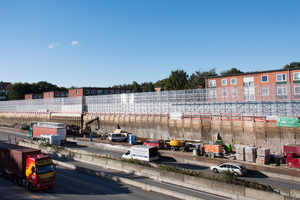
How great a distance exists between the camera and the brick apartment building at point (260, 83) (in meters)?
33.8

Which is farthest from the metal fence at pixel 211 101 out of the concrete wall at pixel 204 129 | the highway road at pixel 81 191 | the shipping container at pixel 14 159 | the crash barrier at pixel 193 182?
the shipping container at pixel 14 159

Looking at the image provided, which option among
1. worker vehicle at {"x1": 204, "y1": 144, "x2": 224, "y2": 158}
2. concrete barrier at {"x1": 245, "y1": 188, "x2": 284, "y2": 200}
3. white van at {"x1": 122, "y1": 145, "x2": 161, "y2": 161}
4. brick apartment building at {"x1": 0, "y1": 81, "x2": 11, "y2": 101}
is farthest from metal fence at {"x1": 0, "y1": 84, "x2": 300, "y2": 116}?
brick apartment building at {"x1": 0, "y1": 81, "x2": 11, "y2": 101}

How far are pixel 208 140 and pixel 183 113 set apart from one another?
7.26m

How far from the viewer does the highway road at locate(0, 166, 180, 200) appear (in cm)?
1480

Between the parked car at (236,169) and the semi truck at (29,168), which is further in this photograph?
the parked car at (236,169)

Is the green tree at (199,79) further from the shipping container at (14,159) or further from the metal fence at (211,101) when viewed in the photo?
the shipping container at (14,159)

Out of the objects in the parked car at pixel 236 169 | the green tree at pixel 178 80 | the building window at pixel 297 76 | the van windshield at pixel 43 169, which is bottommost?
the parked car at pixel 236 169

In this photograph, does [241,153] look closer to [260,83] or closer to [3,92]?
[260,83]

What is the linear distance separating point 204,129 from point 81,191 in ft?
85.2

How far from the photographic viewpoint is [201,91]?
4219cm

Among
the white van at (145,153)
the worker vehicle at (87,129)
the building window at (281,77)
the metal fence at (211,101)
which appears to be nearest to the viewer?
the white van at (145,153)

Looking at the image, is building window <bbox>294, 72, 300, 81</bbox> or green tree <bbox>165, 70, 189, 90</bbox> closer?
building window <bbox>294, 72, 300, 81</bbox>

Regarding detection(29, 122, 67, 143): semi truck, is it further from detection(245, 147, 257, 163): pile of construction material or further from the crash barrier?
detection(245, 147, 257, 163): pile of construction material

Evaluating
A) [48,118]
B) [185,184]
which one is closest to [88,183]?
[185,184]
